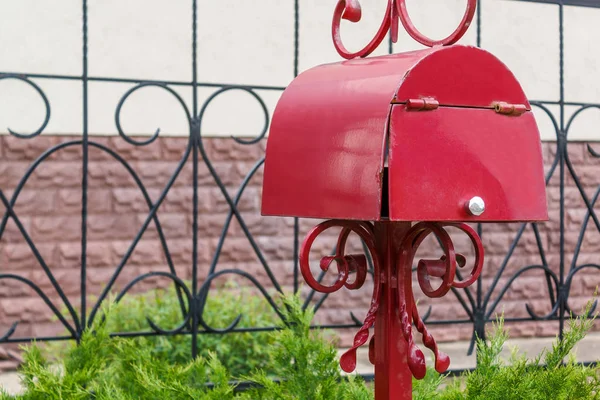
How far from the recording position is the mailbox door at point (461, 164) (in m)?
1.09

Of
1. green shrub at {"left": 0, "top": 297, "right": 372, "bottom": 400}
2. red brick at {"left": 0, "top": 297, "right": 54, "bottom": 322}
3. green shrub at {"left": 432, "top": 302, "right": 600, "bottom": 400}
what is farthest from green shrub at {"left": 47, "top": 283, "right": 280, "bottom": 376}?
red brick at {"left": 0, "top": 297, "right": 54, "bottom": 322}

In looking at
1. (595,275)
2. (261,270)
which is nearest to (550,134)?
(595,275)

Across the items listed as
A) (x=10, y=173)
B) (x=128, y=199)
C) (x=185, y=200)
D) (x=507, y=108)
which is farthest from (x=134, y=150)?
(x=507, y=108)

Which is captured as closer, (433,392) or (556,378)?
(556,378)

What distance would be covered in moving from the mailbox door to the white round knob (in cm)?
1

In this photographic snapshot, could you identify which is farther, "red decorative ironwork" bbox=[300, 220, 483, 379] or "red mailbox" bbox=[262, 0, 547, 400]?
"red decorative ironwork" bbox=[300, 220, 483, 379]

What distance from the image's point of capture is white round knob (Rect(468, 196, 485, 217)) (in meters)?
1.11

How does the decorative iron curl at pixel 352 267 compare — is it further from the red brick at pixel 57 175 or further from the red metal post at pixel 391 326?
the red brick at pixel 57 175

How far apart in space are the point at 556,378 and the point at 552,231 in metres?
4.85

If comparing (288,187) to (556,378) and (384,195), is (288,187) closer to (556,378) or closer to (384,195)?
(384,195)

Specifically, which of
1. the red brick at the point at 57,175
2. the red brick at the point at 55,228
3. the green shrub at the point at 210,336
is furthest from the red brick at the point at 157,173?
the green shrub at the point at 210,336

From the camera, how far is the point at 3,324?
4.75m

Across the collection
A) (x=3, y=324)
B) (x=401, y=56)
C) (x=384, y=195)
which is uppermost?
(x=401, y=56)

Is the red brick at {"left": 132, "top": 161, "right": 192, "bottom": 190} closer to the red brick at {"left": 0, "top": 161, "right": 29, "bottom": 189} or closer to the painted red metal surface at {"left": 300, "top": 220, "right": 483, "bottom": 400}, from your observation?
the red brick at {"left": 0, "top": 161, "right": 29, "bottom": 189}
